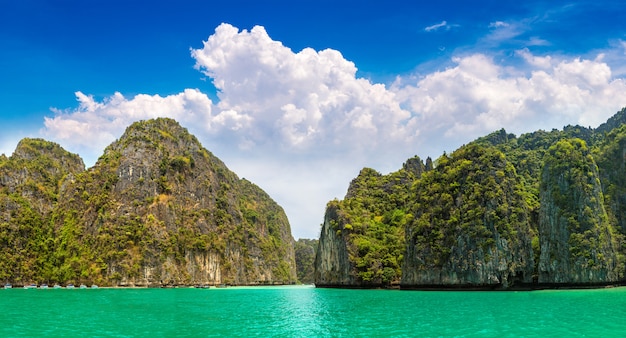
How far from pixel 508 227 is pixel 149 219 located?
92049mm

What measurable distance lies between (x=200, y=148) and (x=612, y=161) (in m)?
123

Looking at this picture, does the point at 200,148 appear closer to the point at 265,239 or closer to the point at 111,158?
the point at 111,158

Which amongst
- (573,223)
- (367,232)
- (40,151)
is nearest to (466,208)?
(573,223)

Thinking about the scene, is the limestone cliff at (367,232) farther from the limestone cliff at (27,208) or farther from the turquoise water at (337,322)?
the limestone cliff at (27,208)

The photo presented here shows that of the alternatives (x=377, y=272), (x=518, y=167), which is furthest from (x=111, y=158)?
(x=518, y=167)

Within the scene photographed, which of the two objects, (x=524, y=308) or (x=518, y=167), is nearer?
(x=524, y=308)


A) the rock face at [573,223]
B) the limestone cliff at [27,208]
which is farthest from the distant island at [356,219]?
the limestone cliff at [27,208]

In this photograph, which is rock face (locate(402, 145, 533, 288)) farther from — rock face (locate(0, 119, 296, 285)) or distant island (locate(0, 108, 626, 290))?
rock face (locate(0, 119, 296, 285))

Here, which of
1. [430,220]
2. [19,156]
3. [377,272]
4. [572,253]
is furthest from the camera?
[19,156]

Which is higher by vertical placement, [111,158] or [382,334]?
[111,158]

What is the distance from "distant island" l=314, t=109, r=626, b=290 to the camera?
251 feet

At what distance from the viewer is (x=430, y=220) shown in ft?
284

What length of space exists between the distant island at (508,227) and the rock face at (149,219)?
55.9m

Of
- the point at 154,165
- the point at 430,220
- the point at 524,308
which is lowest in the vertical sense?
the point at 524,308
